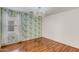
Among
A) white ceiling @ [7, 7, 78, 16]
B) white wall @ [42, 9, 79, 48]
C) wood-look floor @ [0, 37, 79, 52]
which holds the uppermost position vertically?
white ceiling @ [7, 7, 78, 16]

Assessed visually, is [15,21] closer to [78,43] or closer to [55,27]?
[55,27]

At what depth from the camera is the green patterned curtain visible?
123 cm

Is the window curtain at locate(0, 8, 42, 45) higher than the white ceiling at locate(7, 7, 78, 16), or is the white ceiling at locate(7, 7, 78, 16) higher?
the white ceiling at locate(7, 7, 78, 16)

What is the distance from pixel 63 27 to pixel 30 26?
0.44m

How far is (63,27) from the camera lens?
122 centimetres

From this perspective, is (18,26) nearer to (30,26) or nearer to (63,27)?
(30,26)

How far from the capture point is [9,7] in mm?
1142

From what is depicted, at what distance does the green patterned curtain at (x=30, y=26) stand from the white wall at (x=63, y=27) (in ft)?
0.24

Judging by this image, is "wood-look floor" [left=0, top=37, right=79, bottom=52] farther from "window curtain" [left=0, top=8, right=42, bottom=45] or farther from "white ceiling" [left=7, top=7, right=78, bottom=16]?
"white ceiling" [left=7, top=7, right=78, bottom=16]

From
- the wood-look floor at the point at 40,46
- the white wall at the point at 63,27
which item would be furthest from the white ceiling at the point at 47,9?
the wood-look floor at the point at 40,46

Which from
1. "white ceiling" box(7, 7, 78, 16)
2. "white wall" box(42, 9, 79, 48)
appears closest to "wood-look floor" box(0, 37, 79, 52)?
"white wall" box(42, 9, 79, 48)

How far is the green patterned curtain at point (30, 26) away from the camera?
1.23 metres

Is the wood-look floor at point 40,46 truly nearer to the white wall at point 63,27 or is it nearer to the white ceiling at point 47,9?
the white wall at point 63,27
